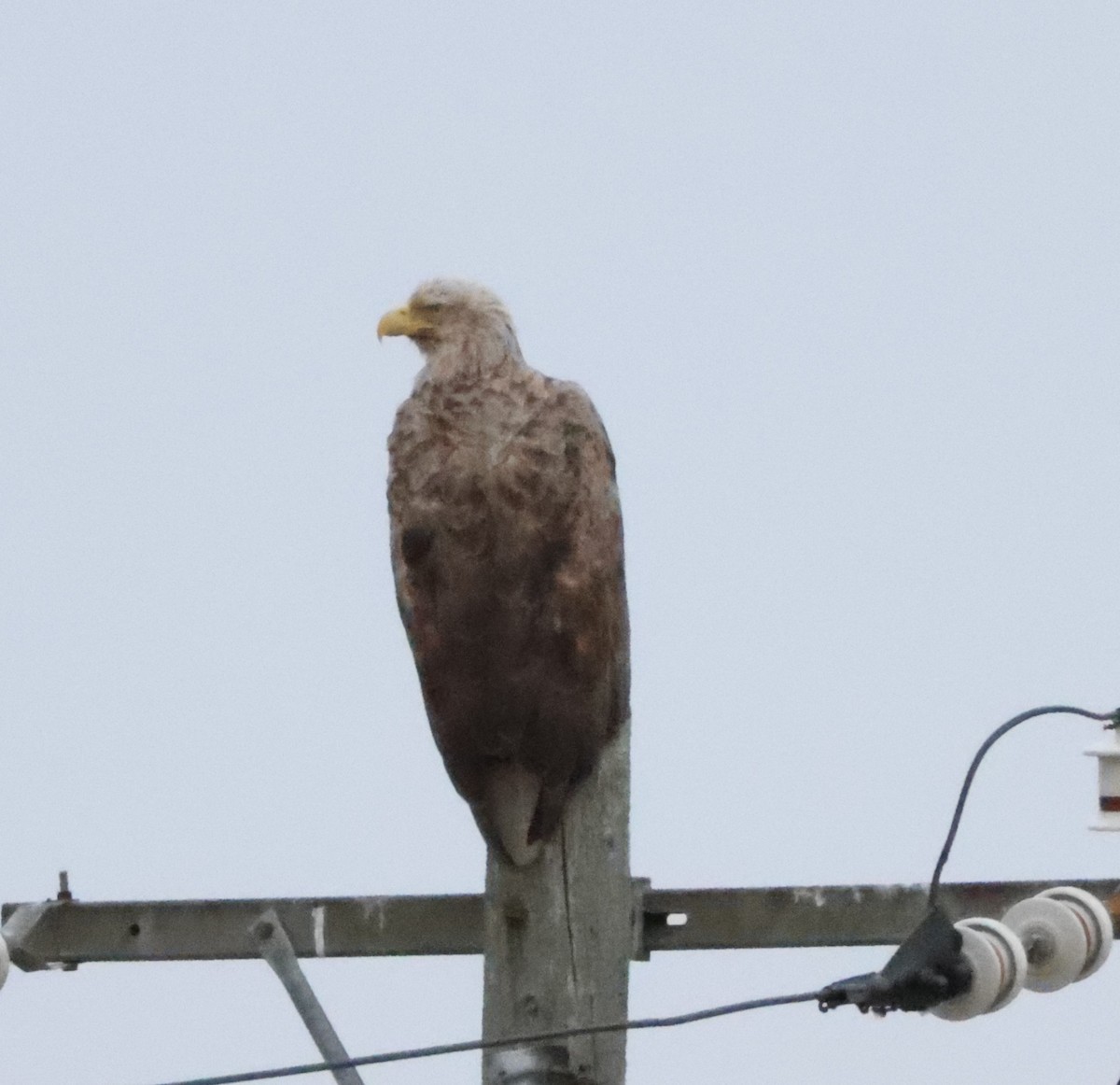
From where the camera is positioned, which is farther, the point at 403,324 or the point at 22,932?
the point at 22,932

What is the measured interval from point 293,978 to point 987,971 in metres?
1.75

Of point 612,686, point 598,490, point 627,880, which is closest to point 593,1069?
point 627,880

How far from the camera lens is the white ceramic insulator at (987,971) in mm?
5086

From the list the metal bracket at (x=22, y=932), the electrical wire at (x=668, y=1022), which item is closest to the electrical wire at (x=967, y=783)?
the electrical wire at (x=668, y=1022)

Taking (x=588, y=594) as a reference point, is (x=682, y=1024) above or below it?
below

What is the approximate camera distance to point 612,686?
5859mm

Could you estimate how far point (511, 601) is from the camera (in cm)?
575

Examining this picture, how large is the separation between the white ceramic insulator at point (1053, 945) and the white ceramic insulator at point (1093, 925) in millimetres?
16

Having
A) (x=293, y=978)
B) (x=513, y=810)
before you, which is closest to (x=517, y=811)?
(x=513, y=810)

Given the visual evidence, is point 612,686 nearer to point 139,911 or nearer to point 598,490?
point 598,490

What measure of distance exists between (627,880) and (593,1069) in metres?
0.41

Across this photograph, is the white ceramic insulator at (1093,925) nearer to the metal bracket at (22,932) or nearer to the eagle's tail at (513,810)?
Answer: the eagle's tail at (513,810)

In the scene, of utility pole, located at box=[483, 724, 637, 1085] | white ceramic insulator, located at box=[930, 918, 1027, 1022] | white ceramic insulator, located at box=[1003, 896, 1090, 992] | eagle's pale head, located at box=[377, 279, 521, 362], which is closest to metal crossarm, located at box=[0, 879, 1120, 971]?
utility pole, located at box=[483, 724, 637, 1085]

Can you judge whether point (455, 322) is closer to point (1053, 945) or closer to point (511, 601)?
point (511, 601)
